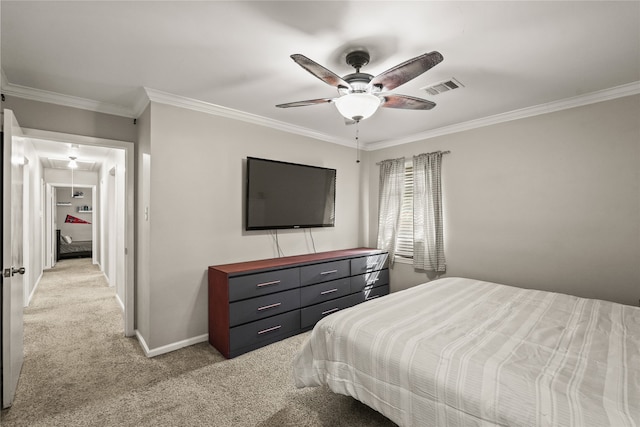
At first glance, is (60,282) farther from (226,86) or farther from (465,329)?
(465,329)

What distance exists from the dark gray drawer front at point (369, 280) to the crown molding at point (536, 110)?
6.50 ft

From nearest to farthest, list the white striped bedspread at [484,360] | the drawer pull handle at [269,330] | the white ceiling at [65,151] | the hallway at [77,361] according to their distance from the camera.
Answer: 1. the white striped bedspread at [484,360]
2. the hallway at [77,361]
3. the drawer pull handle at [269,330]
4. the white ceiling at [65,151]

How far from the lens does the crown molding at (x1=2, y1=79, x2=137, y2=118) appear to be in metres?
2.58

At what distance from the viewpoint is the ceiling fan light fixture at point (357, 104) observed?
6.43ft

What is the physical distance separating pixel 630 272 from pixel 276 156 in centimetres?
372

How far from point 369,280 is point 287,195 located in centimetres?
166

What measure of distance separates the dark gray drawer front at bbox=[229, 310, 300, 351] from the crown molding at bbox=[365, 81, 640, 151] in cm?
291

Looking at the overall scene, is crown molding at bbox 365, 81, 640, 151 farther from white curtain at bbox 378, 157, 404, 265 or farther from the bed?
the bed

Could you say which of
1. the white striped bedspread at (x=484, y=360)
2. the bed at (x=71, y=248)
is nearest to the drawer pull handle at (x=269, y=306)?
the white striped bedspread at (x=484, y=360)

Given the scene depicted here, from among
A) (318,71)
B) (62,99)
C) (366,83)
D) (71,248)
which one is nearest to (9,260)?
(62,99)

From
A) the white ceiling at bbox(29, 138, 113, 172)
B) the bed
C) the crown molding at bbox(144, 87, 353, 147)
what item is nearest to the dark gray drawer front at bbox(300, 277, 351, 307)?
the crown molding at bbox(144, 87, 353, 147)

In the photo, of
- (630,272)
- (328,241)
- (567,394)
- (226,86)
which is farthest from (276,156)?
(630,272)

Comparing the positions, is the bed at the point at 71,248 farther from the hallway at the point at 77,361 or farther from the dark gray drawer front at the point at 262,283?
the dark gray drawer front at the point at 262,283

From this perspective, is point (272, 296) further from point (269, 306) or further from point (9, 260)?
point (9, 260)
